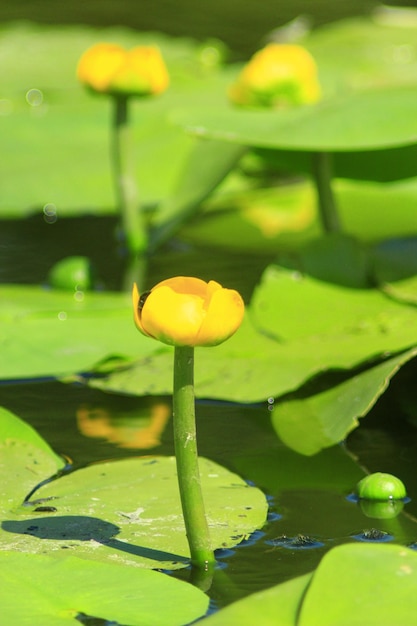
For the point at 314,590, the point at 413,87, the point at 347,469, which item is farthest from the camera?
the point at 413,87

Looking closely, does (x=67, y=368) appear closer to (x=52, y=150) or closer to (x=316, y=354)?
(x=316, y=354)

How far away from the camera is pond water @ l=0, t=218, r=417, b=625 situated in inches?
42.0

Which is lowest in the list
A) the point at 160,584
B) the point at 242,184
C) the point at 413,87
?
the point at 242,184

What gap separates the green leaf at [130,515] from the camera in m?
1.05

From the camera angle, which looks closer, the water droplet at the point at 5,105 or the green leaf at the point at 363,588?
the green leaf at the point at 363,588

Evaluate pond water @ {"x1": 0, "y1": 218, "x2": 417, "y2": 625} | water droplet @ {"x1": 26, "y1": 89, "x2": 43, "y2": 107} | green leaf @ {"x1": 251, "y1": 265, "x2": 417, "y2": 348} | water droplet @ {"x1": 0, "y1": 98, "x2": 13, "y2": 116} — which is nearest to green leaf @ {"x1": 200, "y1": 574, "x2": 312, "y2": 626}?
pond water @ {"x1": 0, "y1": 218, "x2": 417, "y2": 625}

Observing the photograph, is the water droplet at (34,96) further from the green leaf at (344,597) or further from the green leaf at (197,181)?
the green leaf at (344,597)

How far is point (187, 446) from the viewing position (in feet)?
3.18

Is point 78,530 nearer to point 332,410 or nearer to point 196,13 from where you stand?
point 332,410

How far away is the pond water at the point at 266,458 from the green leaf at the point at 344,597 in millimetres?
111

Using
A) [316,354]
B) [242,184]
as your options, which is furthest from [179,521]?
[242,184]

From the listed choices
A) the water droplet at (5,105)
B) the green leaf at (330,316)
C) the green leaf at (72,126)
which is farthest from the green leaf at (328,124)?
the water droplet at (5,105)

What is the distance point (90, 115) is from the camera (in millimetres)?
2744

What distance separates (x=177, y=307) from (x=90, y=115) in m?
1.91
